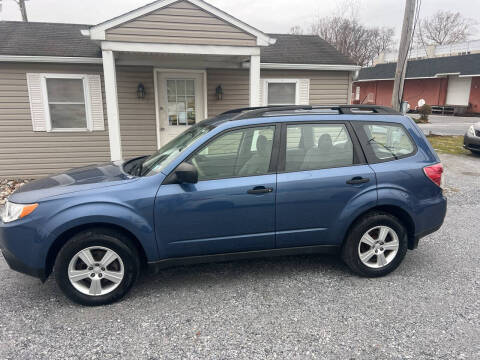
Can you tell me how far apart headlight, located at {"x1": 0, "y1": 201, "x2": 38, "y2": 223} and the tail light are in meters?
3.58

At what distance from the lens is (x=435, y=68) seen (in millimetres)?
27609

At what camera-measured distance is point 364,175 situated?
336 centimetres

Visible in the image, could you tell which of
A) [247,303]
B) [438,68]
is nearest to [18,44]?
[247,303]

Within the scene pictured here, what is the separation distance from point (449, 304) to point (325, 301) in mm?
1070

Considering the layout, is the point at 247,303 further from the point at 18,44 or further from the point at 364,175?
the point at 18,44

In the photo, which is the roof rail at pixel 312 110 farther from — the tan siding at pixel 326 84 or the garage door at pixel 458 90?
the garage door at pixel 458 90

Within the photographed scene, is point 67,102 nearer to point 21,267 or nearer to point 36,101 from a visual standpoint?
point 36,101

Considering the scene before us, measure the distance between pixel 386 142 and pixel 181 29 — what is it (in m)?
4.85

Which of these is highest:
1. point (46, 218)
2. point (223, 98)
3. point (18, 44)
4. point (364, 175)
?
point (18, 44)

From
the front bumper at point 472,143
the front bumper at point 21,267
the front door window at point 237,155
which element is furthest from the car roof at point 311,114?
the front bumper at point 472,143

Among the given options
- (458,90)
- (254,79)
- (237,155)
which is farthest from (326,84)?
(458,90)

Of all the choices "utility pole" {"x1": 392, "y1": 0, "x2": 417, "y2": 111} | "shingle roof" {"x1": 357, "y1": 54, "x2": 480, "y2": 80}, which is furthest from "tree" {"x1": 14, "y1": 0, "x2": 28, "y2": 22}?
"shingle roof" {"x1": 357, "y1": 54, "x2": 480, "y2": 80}

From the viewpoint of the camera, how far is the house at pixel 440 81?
2561 cm

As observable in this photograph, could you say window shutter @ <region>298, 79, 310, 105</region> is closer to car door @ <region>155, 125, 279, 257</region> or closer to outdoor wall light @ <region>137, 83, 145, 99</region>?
outdoor wall light @ <region>137, 83, 145, 99</region>
